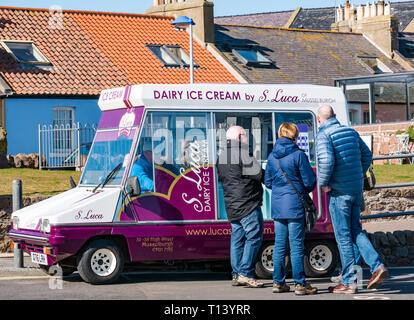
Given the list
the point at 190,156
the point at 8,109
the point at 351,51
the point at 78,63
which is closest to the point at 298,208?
the point at 190,156

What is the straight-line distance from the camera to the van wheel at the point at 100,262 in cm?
1084

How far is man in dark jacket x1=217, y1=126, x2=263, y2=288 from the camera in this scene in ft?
35.1

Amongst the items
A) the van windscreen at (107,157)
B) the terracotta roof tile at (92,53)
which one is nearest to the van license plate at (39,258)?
the van windscreen at (107,157)

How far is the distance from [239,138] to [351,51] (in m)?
34.1

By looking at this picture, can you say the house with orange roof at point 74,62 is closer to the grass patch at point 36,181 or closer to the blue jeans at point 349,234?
the grass patch at point 36,181

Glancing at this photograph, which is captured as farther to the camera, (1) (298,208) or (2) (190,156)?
(2) (190,156)

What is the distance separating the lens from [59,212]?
1087 cm

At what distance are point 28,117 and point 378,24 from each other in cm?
2274

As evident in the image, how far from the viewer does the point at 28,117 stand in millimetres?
30406

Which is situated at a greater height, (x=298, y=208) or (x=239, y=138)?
(x=239, y=138)

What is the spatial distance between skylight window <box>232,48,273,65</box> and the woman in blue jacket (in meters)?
27.2

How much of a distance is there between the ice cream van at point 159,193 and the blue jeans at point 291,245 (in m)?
1.31
